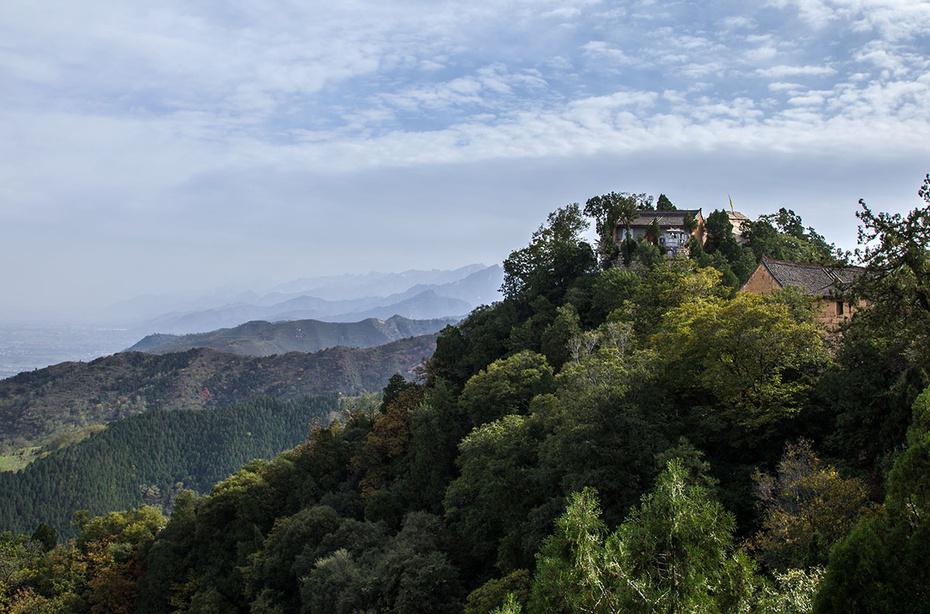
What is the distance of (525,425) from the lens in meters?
26.9

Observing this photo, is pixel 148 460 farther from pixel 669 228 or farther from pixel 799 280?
pixel 799 280

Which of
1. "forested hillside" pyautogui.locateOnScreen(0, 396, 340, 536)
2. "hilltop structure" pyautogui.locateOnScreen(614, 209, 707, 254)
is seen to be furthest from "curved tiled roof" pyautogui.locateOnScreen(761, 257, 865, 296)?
"forested hillside" pyautogui.locateOnScreen(0, 396, 340, 536)

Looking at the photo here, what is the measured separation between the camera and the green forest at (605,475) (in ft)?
30.0

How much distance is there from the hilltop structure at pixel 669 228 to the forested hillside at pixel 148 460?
10072 centimetres

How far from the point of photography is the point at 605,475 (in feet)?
65.1

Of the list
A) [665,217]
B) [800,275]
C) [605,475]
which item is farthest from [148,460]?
[605,475]

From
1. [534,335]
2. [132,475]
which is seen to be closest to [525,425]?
[534,335]

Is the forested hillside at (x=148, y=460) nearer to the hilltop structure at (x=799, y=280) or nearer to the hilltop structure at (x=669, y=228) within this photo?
the hilltop structure at (x=669, y=228)

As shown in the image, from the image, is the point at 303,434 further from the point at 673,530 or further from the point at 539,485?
the point at 673,530

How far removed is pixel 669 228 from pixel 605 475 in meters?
32.3

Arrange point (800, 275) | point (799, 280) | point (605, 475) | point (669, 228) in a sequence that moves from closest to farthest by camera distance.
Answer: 1. point (605, 475)
2. point (799, 280)
3. point (800, 275)
4. point (669, 228)

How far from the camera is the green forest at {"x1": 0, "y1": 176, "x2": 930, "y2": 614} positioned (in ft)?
30.0

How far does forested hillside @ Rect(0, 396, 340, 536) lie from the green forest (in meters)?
70.4

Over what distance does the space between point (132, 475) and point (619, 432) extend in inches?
5264
